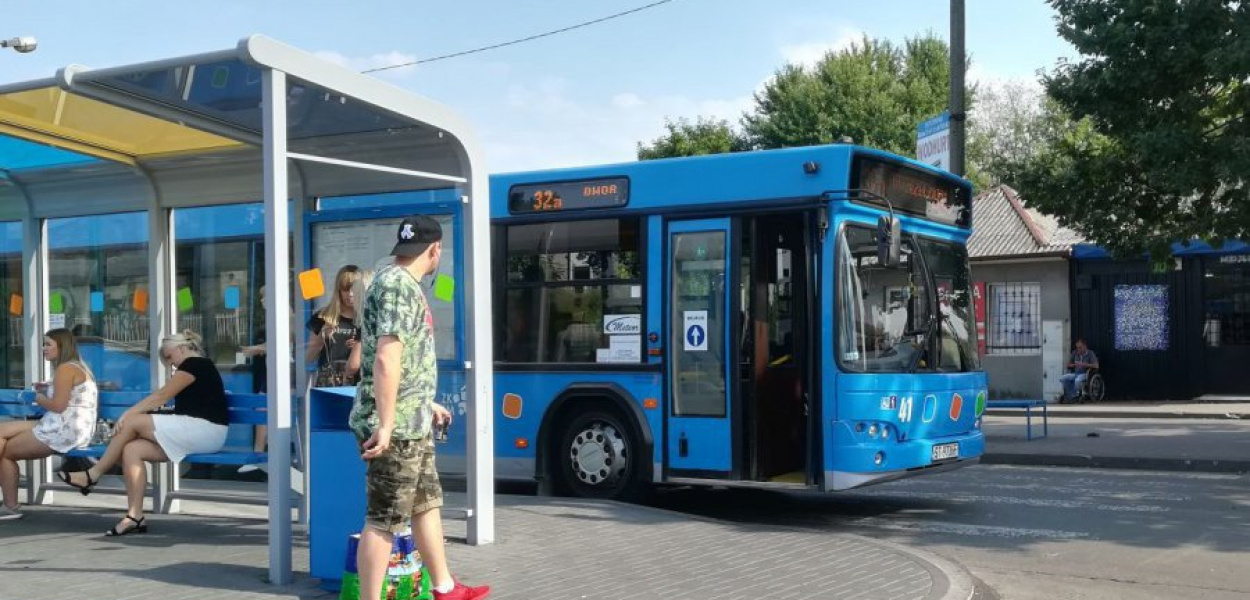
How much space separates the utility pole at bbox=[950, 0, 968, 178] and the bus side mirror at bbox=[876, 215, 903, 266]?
8830mm

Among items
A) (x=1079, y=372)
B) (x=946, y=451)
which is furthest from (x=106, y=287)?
(x=1079, y=372)

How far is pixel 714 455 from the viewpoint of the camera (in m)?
10.3

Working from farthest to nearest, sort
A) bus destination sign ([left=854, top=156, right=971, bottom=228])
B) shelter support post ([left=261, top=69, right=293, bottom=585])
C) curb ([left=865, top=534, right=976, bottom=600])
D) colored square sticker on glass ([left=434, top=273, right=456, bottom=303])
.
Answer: bus destination sign ([left=854, top=156, right=971, bottom=228]) → colored square sticker on glass ([left=434, top=273, right=456, bottom=303]) → curb ([left=865, top=534, right=976, bottom=600]) → shelter support post ([left=261, top=69, right=293, bottom=585])

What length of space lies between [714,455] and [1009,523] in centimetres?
241

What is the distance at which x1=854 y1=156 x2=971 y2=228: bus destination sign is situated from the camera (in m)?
10.1

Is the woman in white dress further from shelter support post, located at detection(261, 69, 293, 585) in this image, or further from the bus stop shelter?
shelter support post, located at detection(261, 69, 293, 585)

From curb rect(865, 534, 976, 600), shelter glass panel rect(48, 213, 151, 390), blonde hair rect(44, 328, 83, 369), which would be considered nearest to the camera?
curb rect(865, 534, 976, 600)

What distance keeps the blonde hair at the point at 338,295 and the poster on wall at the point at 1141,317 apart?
812 inches

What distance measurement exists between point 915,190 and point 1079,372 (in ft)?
53.9

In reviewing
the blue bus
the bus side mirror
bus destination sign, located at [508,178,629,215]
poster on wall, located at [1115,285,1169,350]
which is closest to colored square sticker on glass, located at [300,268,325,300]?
the blue bus

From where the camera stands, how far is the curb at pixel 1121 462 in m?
13.9

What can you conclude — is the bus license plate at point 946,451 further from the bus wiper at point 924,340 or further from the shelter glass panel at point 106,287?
the shelter glass panel at point 106,287

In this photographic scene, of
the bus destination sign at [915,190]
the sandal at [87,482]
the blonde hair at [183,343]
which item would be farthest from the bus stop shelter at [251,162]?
the bus destination sign at [915,190]

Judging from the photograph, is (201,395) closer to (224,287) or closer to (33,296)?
(33,296)
